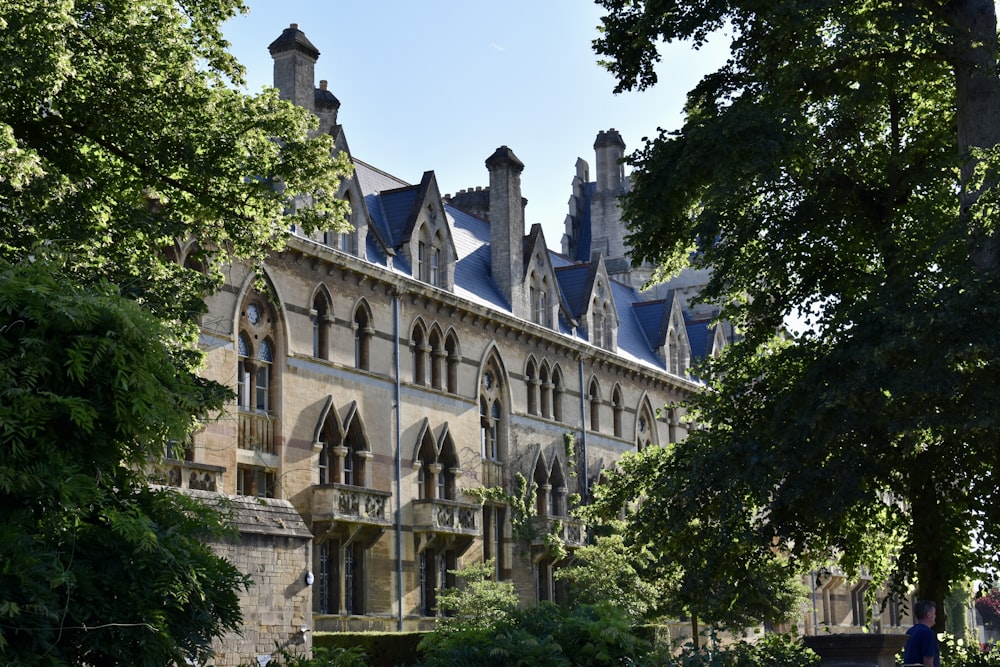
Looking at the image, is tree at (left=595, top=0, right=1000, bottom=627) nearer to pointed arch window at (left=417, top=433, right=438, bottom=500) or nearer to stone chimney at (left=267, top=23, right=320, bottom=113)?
stone chimney at (left=267, top=23, right=320, bottom=113)

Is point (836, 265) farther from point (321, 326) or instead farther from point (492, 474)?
point (492, 474)

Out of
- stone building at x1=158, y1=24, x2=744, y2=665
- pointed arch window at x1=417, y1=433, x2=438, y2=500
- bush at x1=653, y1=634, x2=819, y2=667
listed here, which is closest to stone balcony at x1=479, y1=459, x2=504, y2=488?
stone building at x1=158, y1=24, x2=744, y2=665

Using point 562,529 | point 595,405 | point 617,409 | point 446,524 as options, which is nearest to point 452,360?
point 446,524

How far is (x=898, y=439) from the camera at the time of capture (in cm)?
1664

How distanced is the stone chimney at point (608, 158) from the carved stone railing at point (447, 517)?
23.8 meters

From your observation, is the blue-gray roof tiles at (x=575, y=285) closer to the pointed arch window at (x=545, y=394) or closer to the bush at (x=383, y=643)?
the pointed arch window at (x=545, y=394)

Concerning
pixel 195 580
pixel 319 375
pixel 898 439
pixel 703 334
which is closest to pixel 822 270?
pixel 898 439

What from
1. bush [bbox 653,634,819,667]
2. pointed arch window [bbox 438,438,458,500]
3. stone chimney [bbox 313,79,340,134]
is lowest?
bush [bbox 653,634,819,667]

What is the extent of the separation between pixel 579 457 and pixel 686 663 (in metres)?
31.4

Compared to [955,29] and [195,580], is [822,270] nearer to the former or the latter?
[955,29]

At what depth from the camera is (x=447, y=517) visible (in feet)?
117

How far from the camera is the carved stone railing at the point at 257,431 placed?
30.2 m

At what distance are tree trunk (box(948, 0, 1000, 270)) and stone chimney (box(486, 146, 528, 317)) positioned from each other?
2415cm

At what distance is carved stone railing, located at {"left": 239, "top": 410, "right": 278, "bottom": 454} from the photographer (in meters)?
30.2
